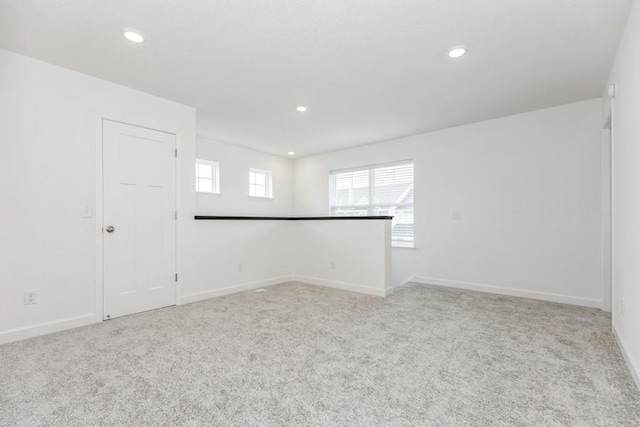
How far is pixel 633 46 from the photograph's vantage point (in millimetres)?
2039

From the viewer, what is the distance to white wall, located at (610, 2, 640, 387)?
6.40 feet

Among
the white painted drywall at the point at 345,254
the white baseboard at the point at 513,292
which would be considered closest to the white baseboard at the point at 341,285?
the white painted drywall at the point at 345,254

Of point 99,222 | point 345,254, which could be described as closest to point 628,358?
point 345,254

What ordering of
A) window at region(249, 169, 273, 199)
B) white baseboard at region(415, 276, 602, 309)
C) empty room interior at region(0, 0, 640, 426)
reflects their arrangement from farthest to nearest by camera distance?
window at region(249, 169, 273, 199) → white baseboard at region(415, 276, 602, 309) → empty room interior at region(0, 0, 640, 426)

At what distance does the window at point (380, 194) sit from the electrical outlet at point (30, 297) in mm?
4436

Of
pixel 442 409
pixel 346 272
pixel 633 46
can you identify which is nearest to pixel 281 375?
pixel 442 409

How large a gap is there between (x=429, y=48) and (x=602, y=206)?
2.77 metres

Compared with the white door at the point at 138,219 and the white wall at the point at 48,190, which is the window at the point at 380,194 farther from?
the white wall at the point at 48,190

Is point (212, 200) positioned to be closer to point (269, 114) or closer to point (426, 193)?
point (269, 114)

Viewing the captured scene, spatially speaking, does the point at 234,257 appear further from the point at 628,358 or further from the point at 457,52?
the point at 628,358

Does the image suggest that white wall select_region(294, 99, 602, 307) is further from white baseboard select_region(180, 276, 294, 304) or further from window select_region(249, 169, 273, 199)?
window select_region(249, 169, 273, 199)

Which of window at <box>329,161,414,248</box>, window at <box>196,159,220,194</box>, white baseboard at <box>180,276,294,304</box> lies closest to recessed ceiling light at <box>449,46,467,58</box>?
window at <box>329,161,414,248</box>

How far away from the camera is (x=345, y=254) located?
4.52 metres

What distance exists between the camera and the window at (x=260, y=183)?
6.08 m
